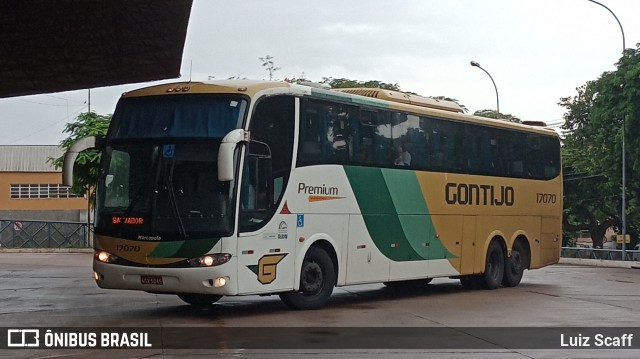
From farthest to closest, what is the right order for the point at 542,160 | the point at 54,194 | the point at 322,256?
the point at 54,194
the point at 542,160
the point at 322,256

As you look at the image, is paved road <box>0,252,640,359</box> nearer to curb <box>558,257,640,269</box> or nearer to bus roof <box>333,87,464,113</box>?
bus roof <box>333,87,464,113</box>

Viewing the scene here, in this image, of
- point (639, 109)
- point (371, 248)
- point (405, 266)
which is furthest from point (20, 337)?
point (639, 109)

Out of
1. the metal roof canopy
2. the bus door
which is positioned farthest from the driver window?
the metal roof canopy

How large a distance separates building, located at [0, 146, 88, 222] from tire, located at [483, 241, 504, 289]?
58.3 metres

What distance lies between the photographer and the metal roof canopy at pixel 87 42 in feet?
74.0

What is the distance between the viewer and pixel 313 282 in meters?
16.1

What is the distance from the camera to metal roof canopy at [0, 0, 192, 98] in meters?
22.5

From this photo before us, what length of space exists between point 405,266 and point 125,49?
1255 centimetres

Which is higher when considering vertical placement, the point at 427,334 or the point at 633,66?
the point at 633,66

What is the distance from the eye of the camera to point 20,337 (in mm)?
12109

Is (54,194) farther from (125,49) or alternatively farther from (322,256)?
(322,256)

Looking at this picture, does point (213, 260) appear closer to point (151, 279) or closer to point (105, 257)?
point (151, 279)

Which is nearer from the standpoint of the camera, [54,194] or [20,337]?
[20,337]

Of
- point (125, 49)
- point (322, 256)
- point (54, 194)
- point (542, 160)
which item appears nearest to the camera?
point (322, 256)
